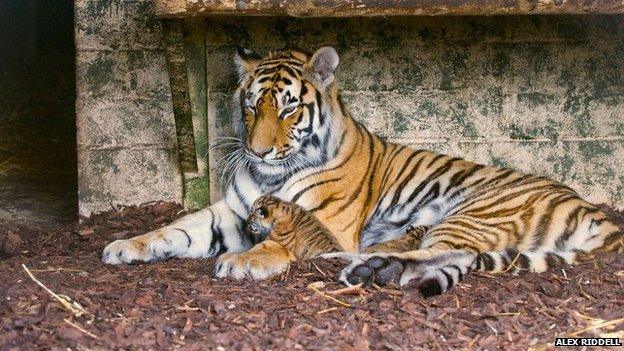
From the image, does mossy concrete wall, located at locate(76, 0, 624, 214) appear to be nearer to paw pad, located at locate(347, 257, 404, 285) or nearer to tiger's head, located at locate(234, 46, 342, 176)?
tiger's head, located at locate(234, 46, 342, 176)

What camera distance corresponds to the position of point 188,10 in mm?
4281

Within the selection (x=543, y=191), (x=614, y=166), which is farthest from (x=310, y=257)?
(x=614, y=166)

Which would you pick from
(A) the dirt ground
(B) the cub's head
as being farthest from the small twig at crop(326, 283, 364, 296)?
(B) the cub's head

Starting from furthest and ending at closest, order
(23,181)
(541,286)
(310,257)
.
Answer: (23,181), (310,257), (541,286)

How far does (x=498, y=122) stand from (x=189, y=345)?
9.88 ft

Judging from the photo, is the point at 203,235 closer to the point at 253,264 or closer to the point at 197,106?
the point at 197,106

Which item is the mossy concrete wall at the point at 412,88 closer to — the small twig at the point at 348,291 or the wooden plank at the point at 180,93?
the wooden plank at the point at 180,93

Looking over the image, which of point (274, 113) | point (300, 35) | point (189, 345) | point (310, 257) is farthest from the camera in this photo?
point (300, 35)

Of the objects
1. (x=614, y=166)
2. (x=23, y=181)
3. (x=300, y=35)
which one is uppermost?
(x=300, y=35)

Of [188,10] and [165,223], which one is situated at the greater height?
[188,10]

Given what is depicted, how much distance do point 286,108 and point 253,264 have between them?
41.2 inches

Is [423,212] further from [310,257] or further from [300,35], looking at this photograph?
[300,35]

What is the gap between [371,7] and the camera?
14.0ft

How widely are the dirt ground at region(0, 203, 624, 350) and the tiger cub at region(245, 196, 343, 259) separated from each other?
25 centimetres
